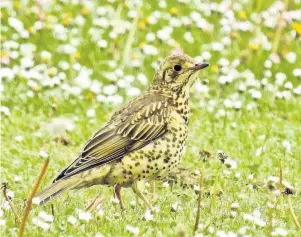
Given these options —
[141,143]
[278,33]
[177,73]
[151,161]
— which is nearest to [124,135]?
[141,143]

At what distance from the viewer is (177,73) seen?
9.03 m

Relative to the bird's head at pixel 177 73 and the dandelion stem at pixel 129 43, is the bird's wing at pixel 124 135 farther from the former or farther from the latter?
the dandelion stem at pixel 129 43

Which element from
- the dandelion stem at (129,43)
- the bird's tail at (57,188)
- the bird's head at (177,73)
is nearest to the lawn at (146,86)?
the dandelion stem at (129,43)

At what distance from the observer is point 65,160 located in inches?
410

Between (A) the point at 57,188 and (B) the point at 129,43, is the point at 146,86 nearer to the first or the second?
(B) the point at 129,43

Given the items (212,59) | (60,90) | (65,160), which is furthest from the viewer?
(212,59)

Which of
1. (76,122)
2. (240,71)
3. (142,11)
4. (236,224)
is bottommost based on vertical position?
(236,224)

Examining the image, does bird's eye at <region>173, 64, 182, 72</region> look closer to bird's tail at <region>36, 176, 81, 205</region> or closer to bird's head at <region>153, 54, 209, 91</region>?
bird's head at <region>153, 54, 209, 91</region>

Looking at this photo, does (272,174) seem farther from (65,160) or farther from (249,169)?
(65,160)

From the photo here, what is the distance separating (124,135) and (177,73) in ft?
2.28

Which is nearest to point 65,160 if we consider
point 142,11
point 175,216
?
point 175,216

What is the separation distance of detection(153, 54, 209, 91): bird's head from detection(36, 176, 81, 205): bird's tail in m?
1.15

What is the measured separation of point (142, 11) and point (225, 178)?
17.1ft

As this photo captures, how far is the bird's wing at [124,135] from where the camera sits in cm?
859
